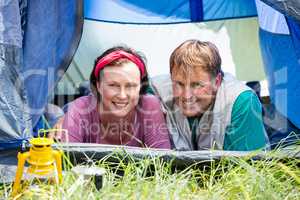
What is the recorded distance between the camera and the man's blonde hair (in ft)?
6.63

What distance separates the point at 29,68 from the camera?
6.30ft

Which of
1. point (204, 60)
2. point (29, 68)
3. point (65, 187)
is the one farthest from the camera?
point (204, 60)

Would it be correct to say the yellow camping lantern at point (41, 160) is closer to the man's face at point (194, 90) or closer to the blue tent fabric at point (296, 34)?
the man's face at point (194, 90)

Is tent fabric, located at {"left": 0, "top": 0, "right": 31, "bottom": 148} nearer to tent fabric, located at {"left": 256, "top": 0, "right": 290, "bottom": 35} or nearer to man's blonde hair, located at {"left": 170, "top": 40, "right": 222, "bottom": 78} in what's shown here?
man's blonde hair, located at {"left": 170, "top": 40, "right": 222, "bottom": 78}

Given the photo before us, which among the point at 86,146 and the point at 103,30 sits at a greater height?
the point at 103,30

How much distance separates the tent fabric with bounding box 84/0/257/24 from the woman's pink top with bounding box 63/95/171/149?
0.92m

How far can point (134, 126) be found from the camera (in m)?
2.02

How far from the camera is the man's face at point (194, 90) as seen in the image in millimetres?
2016

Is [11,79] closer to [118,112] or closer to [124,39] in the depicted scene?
[118,112]

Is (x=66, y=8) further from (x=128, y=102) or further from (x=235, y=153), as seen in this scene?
(x=235, y=153)

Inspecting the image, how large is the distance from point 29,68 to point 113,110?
323 millimetres

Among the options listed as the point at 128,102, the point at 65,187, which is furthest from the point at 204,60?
the point at 65,187

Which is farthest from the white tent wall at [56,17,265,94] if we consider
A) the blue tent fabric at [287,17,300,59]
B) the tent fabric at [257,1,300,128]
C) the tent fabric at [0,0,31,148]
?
the tent fabric at [0,0,31,148]

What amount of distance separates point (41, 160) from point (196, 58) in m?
0.79
